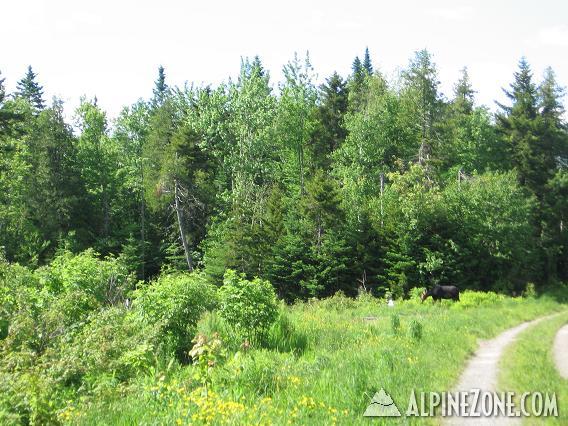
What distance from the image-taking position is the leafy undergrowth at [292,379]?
28.4ft

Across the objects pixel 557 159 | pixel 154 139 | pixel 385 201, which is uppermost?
pixel 154 139

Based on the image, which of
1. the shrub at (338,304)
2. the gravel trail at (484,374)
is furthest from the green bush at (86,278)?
the gravel trail at (484,374)

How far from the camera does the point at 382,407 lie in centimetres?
905

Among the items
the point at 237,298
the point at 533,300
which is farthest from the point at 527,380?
the point at 533,300

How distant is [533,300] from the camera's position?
33688mm

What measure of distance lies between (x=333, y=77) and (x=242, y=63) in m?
9.24

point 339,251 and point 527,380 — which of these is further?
point 339,251

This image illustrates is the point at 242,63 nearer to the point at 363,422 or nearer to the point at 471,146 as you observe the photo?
the point at 471,146

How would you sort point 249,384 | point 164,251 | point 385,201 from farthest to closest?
1. point 164,251
2. point 385,201
3. point 249,384

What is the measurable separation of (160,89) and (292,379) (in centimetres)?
6829

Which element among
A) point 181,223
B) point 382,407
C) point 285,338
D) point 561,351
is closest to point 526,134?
point 181,223

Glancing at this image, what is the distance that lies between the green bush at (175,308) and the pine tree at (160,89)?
5565cm

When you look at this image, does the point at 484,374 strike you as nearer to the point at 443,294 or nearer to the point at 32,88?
the point at 443,294

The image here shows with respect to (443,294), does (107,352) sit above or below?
above
